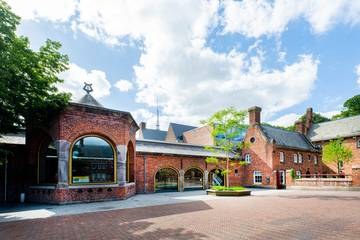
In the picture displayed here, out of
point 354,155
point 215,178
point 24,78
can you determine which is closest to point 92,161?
point 24,78

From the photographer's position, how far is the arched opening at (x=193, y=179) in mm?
23656

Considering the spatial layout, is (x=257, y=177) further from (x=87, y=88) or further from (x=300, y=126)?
(x=87, y=88)

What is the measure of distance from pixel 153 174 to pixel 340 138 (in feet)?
89.2

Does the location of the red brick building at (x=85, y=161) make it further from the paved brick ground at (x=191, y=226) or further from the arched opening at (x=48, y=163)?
the paved brick ground at (x=191, y=226)

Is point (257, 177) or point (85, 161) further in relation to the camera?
point (257, 177)

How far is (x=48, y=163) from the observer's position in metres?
15.1

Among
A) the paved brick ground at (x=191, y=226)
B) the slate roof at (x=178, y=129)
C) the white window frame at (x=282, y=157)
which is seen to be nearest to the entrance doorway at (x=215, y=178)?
the white window frame at (x=282, y=157)

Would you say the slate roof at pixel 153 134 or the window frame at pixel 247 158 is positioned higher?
the slate roof at pixel 153 134

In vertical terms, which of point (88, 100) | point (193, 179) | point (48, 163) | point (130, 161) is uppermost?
point (88, 100)

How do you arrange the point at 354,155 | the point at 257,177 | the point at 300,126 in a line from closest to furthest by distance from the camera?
the point at 257,177, the point at 354,155, the point at 300,126

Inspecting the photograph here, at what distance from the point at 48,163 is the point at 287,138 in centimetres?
2900

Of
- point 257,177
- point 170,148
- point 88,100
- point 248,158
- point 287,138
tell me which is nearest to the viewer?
point 88,100

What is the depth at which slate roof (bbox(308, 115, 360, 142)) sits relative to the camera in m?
33.1

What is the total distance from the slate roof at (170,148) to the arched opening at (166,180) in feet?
5.96
